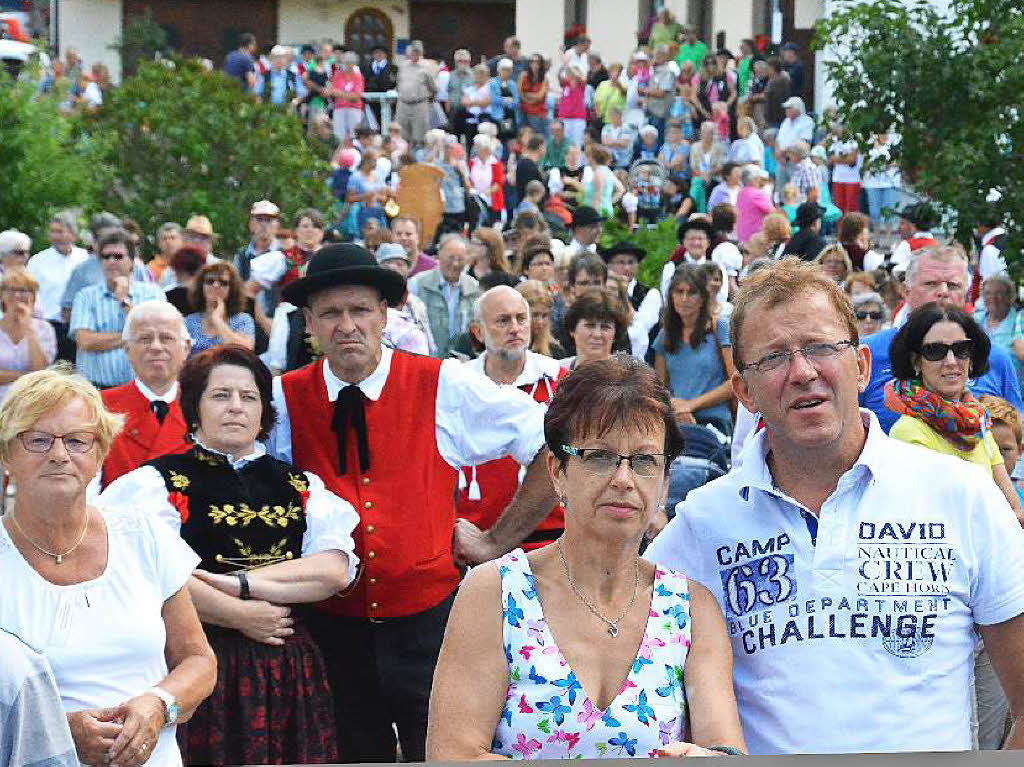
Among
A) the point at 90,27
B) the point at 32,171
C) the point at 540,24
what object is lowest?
the point at 32,171

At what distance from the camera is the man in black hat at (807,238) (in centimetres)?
1394

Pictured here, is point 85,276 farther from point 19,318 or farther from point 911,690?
point 911,690

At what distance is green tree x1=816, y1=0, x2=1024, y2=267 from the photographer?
1115cm

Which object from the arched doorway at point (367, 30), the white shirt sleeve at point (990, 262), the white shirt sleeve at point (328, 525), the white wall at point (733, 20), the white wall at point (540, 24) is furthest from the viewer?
the arched doorway at point (367, 30)

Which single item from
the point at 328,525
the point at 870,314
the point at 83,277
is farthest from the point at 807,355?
the point at 83,277

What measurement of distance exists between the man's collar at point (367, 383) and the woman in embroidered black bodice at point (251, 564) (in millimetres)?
250

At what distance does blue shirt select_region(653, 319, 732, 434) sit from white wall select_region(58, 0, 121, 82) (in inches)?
1106

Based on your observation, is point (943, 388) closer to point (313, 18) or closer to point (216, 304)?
point (216, 304)

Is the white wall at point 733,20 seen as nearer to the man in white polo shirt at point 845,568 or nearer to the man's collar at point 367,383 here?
the man's collar at point 367,383

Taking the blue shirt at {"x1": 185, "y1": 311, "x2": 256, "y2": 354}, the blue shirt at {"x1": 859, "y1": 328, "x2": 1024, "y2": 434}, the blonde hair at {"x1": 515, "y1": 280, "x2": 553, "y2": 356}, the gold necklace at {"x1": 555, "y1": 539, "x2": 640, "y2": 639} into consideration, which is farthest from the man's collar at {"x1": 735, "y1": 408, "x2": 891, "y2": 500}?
the blue shirt at {"x1": 185, "y1": 311, "x2": 256, "y2": 354}

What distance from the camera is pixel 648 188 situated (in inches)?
820

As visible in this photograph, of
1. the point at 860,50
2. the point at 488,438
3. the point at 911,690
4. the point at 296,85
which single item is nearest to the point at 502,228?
the point at 296,85

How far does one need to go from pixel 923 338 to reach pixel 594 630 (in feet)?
10.5

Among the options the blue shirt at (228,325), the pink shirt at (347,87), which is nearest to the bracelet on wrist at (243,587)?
the blue shirt at (228,325)
